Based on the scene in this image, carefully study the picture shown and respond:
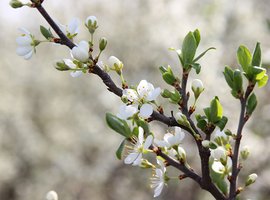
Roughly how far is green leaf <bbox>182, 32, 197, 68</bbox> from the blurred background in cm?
241

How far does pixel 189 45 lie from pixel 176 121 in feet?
0.50

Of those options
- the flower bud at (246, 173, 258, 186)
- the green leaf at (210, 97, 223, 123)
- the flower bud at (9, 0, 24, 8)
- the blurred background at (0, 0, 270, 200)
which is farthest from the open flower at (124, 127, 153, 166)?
the blurred background at (0, 0, 270, 200)

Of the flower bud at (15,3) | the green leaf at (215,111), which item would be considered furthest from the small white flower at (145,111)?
the flower bud at (15,3)

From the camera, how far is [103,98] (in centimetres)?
732

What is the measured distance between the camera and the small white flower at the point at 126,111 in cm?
86

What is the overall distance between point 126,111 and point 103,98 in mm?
6479

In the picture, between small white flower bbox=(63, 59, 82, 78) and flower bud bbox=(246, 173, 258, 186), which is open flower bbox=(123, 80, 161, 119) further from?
flower bud bbox=(246, 173, 258, 186)

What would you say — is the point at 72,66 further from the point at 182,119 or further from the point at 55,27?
the point at 182,119

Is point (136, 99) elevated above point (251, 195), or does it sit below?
above

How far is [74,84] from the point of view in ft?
28.7

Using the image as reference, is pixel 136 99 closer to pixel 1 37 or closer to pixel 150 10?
pixel 150 10

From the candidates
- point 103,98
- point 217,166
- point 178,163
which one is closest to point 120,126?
point 178,163

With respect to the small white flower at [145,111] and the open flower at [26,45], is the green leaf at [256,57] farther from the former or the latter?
the open flower at [26,45]

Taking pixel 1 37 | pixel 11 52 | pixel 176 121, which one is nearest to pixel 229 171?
pixel 176 121
